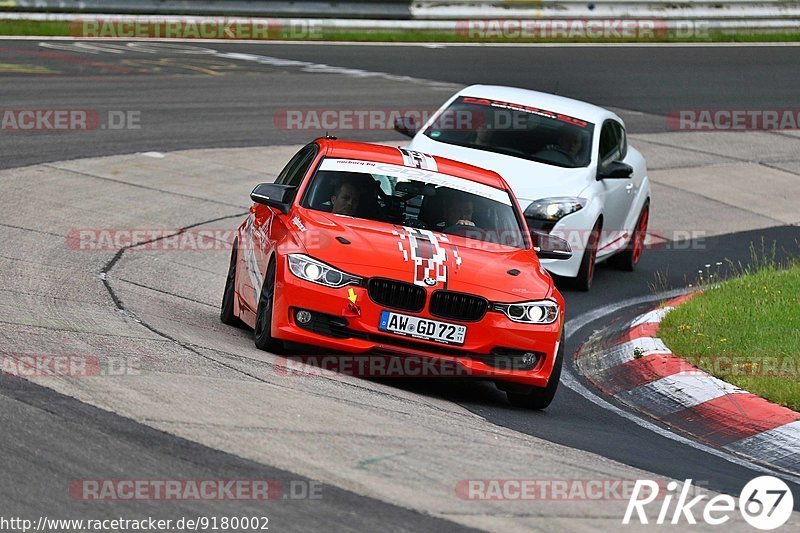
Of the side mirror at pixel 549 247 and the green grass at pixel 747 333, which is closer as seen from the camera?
the green grass at pixel 747 333

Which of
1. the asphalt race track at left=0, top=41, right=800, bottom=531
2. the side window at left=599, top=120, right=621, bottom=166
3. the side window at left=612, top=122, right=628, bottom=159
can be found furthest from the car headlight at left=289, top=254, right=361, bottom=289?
the side window at left=612, top=122, right=628, bottom=159

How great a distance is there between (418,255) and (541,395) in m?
1.19

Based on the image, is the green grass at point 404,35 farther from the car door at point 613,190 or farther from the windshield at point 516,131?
the car door at point 613,190

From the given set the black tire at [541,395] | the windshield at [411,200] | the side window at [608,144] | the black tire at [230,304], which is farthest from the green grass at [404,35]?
the black tire at [541,395]

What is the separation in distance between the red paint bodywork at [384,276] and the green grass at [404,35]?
18.7 m

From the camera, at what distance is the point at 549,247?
9812mm

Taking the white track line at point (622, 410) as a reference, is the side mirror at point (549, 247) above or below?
above

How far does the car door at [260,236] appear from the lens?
9281mm

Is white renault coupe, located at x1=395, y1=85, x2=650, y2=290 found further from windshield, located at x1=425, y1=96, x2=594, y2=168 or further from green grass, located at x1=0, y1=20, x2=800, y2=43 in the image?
green grass, located at x1=0, y1=20, x2=800, y2=43

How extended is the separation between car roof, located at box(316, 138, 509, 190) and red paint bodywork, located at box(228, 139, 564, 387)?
0.81m

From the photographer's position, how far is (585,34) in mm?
32438

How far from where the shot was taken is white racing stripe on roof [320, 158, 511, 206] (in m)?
9.80

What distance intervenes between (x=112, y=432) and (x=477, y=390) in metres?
3.63

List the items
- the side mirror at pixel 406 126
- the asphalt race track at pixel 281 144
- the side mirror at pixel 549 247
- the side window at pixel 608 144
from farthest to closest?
the side mirror at pixel 406 126
the side window at pixel 608 144
the side mirror at pixel 549 247
the asphalt race track at pixel 281 144
